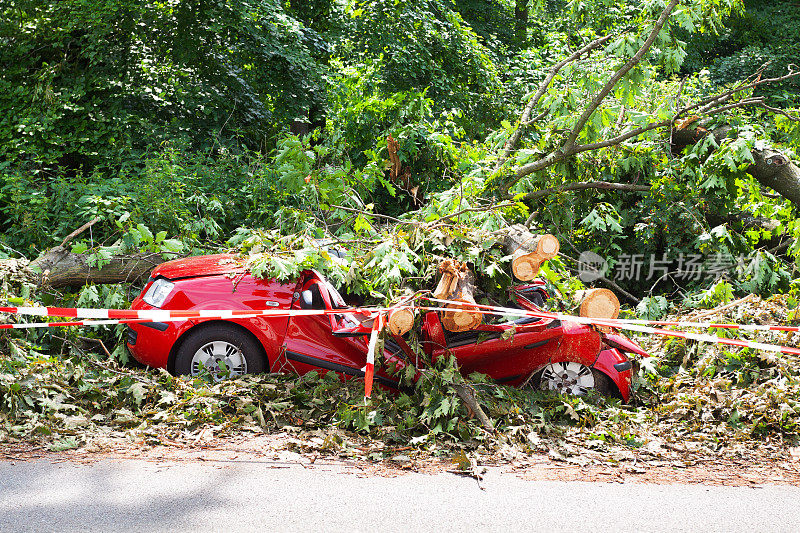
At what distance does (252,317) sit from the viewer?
20.0 ft

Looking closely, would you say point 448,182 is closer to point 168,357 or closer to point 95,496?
point 168,357

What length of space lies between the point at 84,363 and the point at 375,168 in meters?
4.59

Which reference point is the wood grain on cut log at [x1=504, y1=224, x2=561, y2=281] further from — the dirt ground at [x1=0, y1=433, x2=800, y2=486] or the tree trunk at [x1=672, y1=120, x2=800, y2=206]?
the tree trunk at [x1=672, y1=120, x2=800, y2=206]

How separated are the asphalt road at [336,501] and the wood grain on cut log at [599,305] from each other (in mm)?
1796

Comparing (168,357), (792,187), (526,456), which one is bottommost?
(526,456)

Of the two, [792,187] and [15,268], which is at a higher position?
[792,187]

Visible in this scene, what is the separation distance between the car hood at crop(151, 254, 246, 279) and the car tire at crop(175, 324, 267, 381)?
587 millimetres

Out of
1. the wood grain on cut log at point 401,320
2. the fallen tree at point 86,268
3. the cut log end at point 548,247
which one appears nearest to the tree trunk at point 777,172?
the cut log end at point 548,247

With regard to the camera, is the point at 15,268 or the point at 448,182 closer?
the point at 15,268

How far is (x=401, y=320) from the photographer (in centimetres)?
557

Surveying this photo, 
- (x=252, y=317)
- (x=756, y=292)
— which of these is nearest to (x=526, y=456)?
(x=252, y=317)

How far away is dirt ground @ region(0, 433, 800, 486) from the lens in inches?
185

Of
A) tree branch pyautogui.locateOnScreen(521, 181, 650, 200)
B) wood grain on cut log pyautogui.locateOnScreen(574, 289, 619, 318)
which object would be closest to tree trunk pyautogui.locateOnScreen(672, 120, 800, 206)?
tree branch pyautogui.locateOnScreen(521, 181, 650, 200)

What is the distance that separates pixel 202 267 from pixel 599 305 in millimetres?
3647
